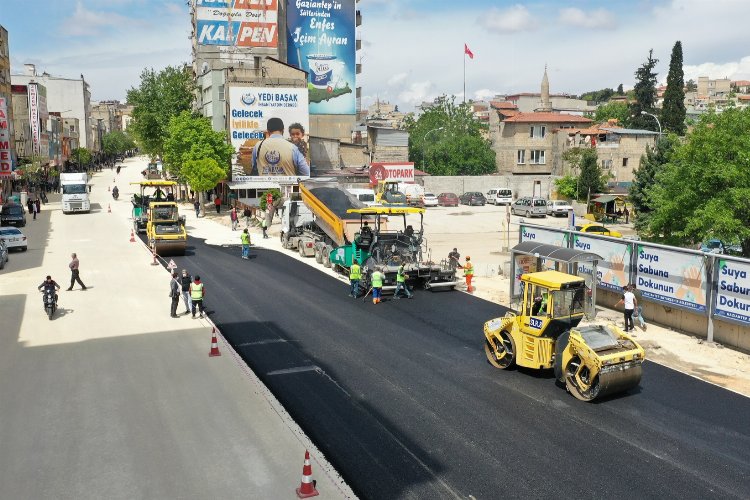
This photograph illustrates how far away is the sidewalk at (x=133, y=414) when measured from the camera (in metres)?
10.1

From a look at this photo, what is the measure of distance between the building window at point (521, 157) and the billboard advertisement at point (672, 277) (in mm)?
55618

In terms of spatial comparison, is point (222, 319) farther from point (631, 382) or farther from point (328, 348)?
point (631, 382)

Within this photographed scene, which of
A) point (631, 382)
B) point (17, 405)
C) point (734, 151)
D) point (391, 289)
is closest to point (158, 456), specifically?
point (17, 405)

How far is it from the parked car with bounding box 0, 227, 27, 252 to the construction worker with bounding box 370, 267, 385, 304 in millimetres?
21639

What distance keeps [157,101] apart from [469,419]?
211ft

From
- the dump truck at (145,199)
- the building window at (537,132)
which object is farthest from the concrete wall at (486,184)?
the dump truck at (145,199)

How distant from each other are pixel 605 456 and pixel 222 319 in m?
13.0

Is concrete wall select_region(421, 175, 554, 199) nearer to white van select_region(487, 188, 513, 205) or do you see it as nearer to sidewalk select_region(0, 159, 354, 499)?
white van select_region(487, 188, 513, 205)

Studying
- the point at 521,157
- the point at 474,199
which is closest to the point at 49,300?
the point at 474,199

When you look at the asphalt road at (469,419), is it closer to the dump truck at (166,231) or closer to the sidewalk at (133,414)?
the sidewalk at (133,414)

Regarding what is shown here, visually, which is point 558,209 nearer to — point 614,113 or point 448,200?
point 448,200

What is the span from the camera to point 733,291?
1728 centimetres

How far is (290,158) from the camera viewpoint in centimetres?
6103

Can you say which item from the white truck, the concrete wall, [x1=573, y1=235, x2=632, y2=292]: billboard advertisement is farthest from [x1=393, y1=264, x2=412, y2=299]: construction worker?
the concrete wall
